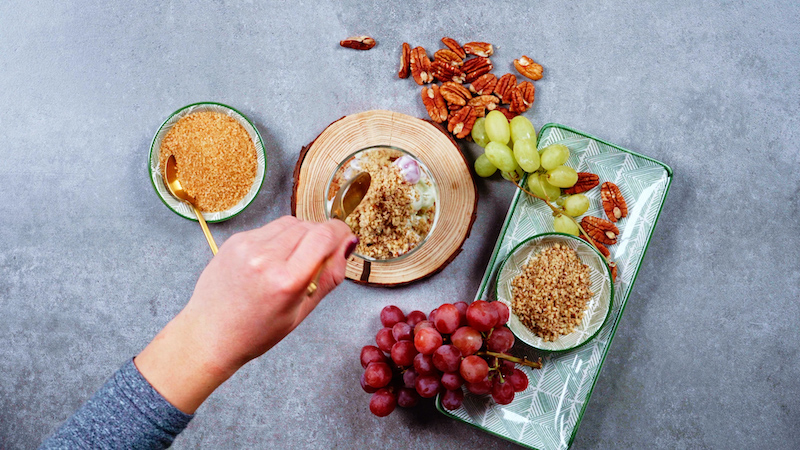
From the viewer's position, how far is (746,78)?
4.98ft

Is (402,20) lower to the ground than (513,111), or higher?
higher

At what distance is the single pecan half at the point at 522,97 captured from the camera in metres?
1.48

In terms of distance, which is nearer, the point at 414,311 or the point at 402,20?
the point at 414,311

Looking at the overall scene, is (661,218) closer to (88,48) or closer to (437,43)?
(437,43)

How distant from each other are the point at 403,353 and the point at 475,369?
20 cm

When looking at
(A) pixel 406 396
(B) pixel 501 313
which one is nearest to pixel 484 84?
(B) pixel 501 313

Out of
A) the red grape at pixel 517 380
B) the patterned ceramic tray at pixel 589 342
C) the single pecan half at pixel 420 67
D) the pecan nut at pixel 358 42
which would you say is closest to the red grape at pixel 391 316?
the patterned ceramic tray at pixel 589 342

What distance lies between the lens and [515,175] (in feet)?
4.59

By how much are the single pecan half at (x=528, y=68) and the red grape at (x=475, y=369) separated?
2.77ft

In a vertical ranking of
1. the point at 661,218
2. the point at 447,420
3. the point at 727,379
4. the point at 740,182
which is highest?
the point at 740,182

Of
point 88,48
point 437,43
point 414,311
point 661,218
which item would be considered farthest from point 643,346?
point 88,48

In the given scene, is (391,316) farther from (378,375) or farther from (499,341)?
(499,341)

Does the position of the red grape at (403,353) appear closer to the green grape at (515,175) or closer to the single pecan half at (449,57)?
the green grape at (515,175)

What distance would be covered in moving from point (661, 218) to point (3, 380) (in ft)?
6.78
